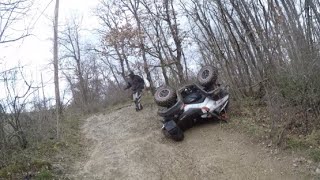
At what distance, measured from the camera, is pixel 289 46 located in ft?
33.2

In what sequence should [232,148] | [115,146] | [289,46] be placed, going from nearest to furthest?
1. [232,148]
2. [289,46]
3. [115,146]

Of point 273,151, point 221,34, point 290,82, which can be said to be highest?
point 221,34

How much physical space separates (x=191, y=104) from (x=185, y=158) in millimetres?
2151

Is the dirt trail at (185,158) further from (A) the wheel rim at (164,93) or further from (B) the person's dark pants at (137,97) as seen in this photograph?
(B) the person's dark pants at (137,97)

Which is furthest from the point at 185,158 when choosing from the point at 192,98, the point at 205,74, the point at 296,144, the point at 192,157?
the point at 205,74

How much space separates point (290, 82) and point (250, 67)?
4.16 m

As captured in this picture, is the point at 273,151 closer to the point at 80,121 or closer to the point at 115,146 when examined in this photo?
the point at 115,146

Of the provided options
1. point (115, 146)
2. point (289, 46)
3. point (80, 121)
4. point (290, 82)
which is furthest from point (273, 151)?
point (80, 121)

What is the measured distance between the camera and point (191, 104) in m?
11.0

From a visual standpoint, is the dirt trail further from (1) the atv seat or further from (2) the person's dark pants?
(2) the person's dark pants

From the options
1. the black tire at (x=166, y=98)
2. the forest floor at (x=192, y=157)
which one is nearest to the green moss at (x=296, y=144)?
the forest floor at (x=192, y=157)

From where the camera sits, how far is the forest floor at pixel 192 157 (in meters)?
7.82

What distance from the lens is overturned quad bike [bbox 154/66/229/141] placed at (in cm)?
1081

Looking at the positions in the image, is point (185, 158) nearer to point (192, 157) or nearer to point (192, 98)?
point (192, 157)
